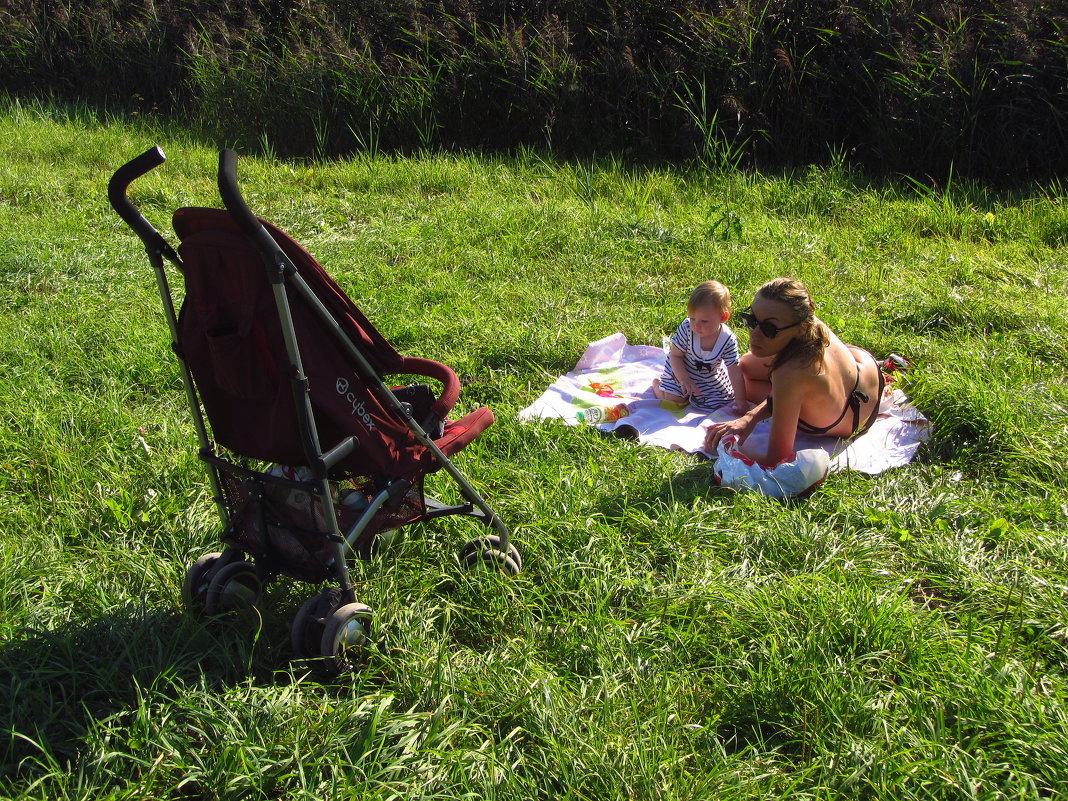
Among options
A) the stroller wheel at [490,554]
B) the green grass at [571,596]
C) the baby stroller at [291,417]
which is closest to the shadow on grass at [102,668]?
the green grass at [571,596]

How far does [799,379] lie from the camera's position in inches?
145

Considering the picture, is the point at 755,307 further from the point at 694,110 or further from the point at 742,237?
the point at 694,110

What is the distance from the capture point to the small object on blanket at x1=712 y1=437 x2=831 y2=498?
354 cm

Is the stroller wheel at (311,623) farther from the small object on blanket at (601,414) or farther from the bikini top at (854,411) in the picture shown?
the bikini top at (854,411)

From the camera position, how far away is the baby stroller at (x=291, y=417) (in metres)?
2.36

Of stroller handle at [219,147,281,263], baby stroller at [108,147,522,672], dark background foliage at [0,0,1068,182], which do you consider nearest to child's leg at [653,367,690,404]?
baby stroller at [108,147,522,672]

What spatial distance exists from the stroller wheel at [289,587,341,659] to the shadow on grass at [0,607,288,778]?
123 millimetres

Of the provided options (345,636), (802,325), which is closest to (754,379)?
(802,325)

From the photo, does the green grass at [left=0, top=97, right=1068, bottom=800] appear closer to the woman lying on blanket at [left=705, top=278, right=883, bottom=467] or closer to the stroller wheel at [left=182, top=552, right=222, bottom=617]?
the stroller wheel at [left=182, top=552, right=222, bottom=617]

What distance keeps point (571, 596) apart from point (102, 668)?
4.77 ft

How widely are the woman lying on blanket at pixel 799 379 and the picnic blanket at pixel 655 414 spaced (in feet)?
0.27

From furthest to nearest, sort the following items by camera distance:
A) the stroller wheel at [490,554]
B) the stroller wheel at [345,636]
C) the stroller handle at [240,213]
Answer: the stroller wheel at [490,554] → the stroller wheel at [345,636] → the stroller handle at [240,213]

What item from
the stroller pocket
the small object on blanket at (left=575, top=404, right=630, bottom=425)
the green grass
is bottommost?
the small object on blanket at (left=575, top=404, right=630, bottom=425)

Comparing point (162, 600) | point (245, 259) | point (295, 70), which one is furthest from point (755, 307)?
point (295, 70)
